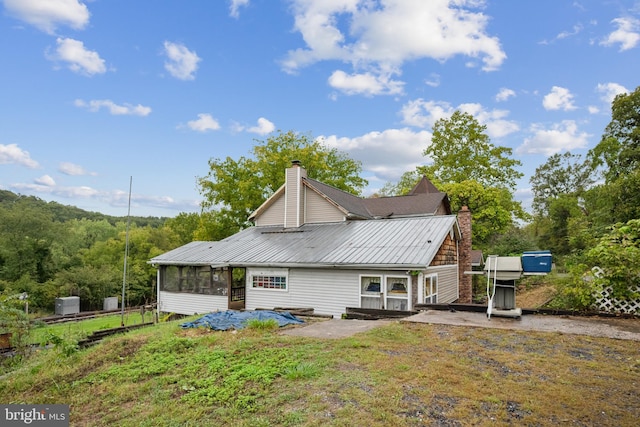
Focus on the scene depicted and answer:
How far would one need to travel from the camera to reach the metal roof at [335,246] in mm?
12133

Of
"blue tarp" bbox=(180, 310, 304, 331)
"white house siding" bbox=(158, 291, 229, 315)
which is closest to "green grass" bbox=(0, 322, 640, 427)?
"blue tarp" bbox=(180, 310, 304, 331)

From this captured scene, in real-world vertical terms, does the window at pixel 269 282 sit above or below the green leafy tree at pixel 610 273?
below

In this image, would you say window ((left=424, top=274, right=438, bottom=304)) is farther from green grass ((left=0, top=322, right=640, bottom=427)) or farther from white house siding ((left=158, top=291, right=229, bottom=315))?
white house siding ((left=158, top=291, right=229, bottom=315))

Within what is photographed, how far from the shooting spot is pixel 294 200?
1888 centimetres

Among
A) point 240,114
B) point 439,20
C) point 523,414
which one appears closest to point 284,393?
point 523,414

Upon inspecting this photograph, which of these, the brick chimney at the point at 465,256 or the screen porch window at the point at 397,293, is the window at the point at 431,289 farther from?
the brick chimney at the point at 465,256

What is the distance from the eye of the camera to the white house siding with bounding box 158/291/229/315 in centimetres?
1548

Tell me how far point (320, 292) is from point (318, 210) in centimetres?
629

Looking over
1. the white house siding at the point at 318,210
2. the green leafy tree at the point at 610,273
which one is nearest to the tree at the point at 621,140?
the green leafy tree at the point at 610,273

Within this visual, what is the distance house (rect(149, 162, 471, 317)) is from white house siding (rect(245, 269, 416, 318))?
0.12ft

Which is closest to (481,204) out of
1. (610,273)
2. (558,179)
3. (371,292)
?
(371,292)

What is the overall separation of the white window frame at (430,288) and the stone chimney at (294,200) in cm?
783

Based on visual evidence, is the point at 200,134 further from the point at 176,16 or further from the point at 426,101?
the point at 426,101

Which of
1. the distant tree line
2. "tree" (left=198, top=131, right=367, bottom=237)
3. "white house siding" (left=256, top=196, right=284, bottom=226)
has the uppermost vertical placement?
"tree" (left=198, top=131, right=367, bottom=237)
